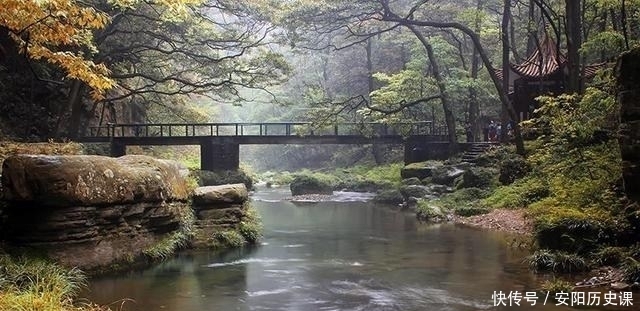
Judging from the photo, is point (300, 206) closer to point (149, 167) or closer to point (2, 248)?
point (149, 167)

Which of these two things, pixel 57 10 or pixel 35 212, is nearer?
pixel 57 10

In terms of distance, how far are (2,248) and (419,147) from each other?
22930 millimetres

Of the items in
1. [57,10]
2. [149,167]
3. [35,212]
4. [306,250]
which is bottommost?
[306,250]

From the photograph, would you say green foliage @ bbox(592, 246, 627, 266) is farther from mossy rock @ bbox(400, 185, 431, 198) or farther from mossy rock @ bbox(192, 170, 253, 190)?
mossy rock @ bbox(192, 170, 253, 190)

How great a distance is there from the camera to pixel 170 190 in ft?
42.4

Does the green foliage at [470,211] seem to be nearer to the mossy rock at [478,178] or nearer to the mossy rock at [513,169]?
the mossy rock at [513,169]

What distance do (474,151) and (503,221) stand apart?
1064cm

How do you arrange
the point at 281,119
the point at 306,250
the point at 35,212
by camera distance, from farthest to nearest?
the point at 281,119
the point at 306,250
the point at 35,212

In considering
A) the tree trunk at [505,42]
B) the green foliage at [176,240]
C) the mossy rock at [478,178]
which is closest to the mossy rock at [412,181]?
the mossy rock at [478,178]

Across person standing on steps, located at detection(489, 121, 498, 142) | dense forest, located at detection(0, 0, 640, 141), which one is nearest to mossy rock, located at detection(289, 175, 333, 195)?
dense forest, located at detection(0, 0, 640, 141)

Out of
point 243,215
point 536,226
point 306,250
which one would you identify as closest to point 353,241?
point 306,250

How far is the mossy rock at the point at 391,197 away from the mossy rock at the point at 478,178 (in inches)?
126

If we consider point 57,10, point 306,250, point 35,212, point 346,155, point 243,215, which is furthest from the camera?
point 346,155

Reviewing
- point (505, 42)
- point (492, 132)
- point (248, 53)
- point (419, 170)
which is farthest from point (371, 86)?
point (505, 42)
